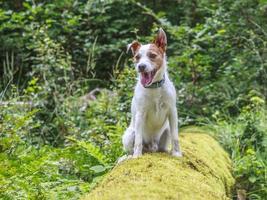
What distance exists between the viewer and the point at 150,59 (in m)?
4.20

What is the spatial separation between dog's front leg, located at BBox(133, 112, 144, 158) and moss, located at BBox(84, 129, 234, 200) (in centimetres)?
8

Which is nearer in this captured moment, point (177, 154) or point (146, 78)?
point (146, 78)

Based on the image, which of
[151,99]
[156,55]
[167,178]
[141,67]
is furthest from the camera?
[151,99]

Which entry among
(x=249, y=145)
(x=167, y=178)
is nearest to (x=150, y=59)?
(x=167, y=178)

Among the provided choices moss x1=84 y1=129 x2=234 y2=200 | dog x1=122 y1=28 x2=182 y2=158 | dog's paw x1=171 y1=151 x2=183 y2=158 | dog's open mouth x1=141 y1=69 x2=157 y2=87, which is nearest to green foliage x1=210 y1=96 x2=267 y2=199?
moss x1=84 y1=129 x2=234 y2=200

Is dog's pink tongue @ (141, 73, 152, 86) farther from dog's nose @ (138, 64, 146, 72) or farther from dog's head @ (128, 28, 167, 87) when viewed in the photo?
dog's nose @ (138, 64, 146, 72)

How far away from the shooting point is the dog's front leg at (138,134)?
14.4 ft

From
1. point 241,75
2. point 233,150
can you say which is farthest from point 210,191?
point 241,75

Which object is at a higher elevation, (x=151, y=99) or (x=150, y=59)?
(x=150, y=59)

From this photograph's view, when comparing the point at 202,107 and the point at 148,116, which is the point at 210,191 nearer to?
the point at 148,116

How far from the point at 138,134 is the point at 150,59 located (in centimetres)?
68

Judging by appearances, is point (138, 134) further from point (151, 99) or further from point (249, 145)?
point (249, 145)

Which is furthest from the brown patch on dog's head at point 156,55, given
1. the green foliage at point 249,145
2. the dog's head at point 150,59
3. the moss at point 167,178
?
the green foliage at point 249,145

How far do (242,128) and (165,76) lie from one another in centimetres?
274
